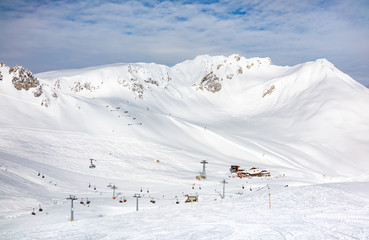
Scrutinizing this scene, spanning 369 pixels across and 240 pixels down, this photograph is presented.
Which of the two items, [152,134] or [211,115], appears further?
[211,115]

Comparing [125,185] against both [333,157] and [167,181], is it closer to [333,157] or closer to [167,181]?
[167,181]

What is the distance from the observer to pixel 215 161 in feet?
261

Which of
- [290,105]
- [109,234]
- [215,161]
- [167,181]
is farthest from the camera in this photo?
[290,105]

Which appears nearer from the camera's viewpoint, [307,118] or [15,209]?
[15,209]

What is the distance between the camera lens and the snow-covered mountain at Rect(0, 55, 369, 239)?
57.9 m

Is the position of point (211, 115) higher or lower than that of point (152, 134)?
higher

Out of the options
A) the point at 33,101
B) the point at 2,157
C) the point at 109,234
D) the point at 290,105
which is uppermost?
the point at 290,105

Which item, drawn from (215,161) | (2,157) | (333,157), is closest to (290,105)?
(333,157)

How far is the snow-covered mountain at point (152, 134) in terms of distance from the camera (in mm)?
57938

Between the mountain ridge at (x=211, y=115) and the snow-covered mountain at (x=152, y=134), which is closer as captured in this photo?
the snow-covered mountain at (x=152, y=134)

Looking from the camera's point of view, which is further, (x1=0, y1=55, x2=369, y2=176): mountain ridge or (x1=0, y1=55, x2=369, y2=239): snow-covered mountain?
(x1=0, y1=55, x2=369, y2=176): mountain ridge

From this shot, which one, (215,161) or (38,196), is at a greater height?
(215,161)

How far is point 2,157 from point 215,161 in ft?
153

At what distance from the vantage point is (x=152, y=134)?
94.6 metres
